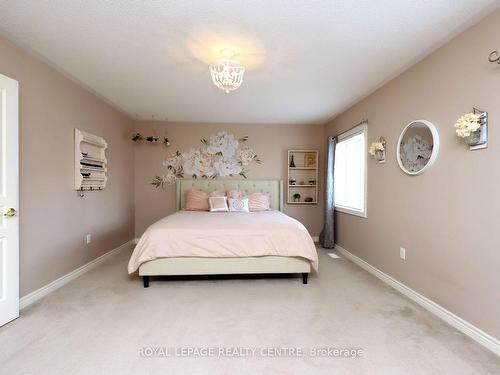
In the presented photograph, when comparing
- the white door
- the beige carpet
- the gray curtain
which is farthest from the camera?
the gray curtain

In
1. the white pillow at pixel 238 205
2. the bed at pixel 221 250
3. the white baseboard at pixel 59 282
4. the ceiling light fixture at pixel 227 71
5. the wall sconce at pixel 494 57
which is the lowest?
the white baseboard at pixel 59 282

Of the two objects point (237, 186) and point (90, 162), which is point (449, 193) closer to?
point (237, 186)

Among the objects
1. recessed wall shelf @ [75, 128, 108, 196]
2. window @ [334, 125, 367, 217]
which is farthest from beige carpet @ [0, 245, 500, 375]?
window @ [334, 125, 367, 217]

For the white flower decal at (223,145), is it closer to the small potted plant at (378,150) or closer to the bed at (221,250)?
the bed at (221,250)

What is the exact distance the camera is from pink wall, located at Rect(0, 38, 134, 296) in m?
2.53

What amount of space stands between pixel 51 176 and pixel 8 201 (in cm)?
79

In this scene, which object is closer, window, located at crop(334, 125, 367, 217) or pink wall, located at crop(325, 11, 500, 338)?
pink wall, located at crop(325, 11, 500, 338)

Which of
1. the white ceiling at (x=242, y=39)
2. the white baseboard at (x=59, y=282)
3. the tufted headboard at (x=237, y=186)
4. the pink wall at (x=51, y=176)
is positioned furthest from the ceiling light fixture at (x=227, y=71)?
the tufted headboard at (x=237, y=186)

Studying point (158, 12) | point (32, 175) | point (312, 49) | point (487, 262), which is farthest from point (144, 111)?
point (487, 262)

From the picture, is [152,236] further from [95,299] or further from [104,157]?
[104,157]

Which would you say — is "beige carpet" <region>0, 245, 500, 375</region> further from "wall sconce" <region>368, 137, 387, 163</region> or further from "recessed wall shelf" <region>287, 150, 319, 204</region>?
"recessed wall shelf" <region>287, 150, 319, 204</region>

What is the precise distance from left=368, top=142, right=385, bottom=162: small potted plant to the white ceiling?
75cm

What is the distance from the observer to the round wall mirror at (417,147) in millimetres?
2473

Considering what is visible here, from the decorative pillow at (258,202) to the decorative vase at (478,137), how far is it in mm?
3195
